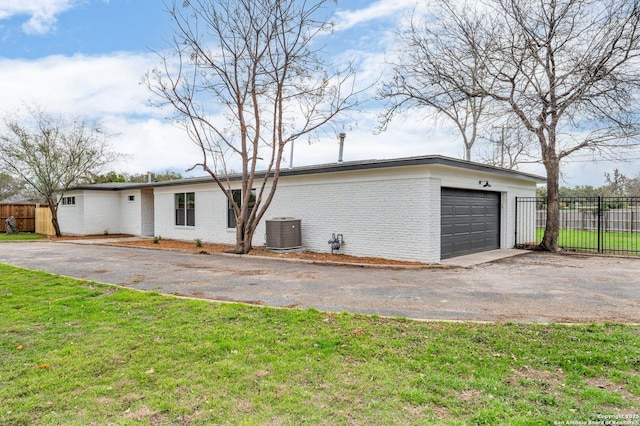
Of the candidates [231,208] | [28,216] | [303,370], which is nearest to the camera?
[303,370]

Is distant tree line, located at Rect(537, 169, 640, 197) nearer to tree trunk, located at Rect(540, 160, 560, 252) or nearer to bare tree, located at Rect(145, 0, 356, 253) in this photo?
tree trunk, located at Rect(540, 160, 560, 252)

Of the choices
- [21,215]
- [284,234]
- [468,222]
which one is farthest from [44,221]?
[468,222]

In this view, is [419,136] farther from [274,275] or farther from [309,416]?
[309,416]

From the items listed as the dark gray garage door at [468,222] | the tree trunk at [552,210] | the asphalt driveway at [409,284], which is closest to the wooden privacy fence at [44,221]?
the asphalt driveway at [409,284]

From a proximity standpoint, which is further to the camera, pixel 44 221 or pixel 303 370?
pixel 44 221

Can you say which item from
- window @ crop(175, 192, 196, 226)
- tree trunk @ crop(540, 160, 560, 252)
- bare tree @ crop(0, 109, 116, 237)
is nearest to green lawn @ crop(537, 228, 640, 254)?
tree trunk @ crop(540, 160, 560, 252)

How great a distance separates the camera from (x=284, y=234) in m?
12.0

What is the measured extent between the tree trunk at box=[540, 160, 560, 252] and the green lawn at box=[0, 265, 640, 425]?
363 inches

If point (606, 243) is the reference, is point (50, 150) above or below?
above

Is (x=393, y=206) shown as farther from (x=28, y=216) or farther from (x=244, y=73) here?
(x=28, y=216)

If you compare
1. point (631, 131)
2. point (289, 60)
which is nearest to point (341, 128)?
point (289, 60)

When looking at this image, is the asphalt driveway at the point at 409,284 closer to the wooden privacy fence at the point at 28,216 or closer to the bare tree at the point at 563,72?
the bare tree at the point at 563,72

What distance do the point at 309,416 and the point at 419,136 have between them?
16012 millimetres

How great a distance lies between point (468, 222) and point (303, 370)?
9.72 meters
